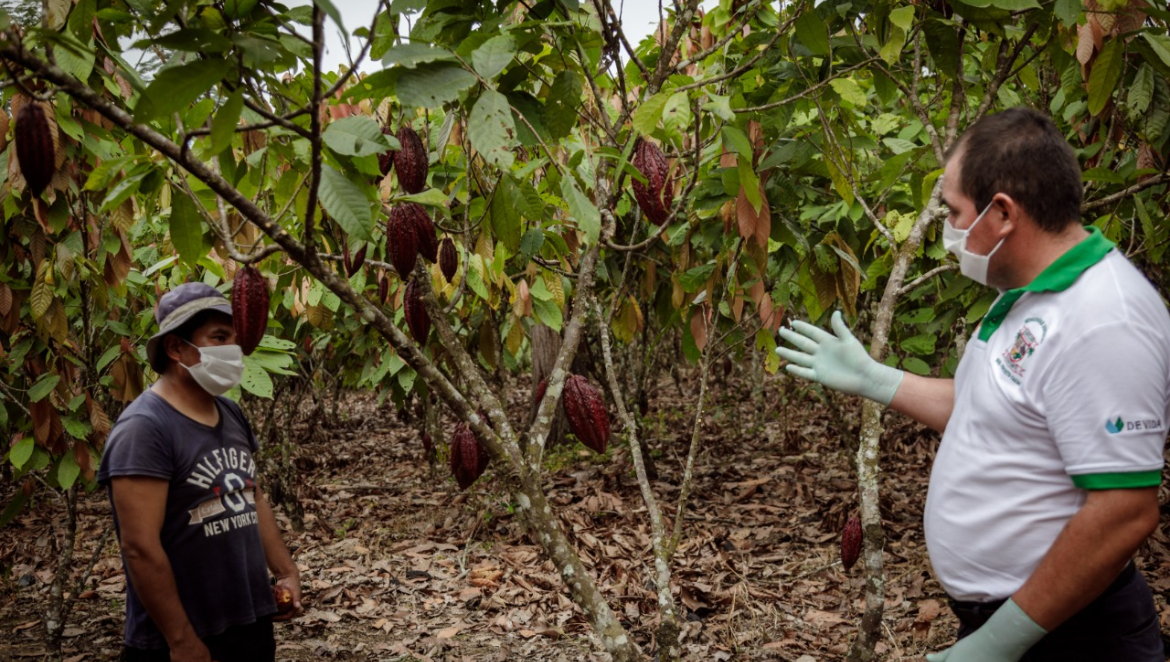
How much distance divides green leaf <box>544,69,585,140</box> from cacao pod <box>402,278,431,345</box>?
47 cm

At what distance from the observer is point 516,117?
72.6 inches

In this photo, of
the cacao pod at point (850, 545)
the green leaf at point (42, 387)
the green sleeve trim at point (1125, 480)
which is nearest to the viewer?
the green sleeve trim at point (1125, 480)

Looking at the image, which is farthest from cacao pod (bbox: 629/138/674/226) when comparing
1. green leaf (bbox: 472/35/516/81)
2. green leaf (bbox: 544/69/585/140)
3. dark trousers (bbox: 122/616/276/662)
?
dark trousers (bbox: 122/616/276/662)

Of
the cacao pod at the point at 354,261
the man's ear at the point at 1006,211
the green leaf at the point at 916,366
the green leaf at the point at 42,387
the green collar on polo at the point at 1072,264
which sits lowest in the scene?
the green leaf at the point at 916,366

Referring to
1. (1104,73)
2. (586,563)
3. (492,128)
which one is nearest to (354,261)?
(492,128)

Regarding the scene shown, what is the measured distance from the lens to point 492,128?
1.44 meters

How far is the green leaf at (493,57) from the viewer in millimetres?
1443

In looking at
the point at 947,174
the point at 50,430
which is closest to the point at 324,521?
the point at 50,430

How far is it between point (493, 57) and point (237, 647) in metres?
1.49

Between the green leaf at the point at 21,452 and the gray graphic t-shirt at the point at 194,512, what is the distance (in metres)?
1.25

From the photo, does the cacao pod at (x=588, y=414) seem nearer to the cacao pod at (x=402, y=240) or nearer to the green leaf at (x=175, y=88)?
the cacao pod at (x=402, y=240)

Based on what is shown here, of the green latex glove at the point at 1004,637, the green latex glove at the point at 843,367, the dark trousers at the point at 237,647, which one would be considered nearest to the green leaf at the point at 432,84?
the green latex glove at the point at 843,367

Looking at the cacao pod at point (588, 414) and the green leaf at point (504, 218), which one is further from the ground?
the green leaf at point (504, 218)

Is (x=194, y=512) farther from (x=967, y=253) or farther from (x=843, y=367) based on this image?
(x=967, y=253)
